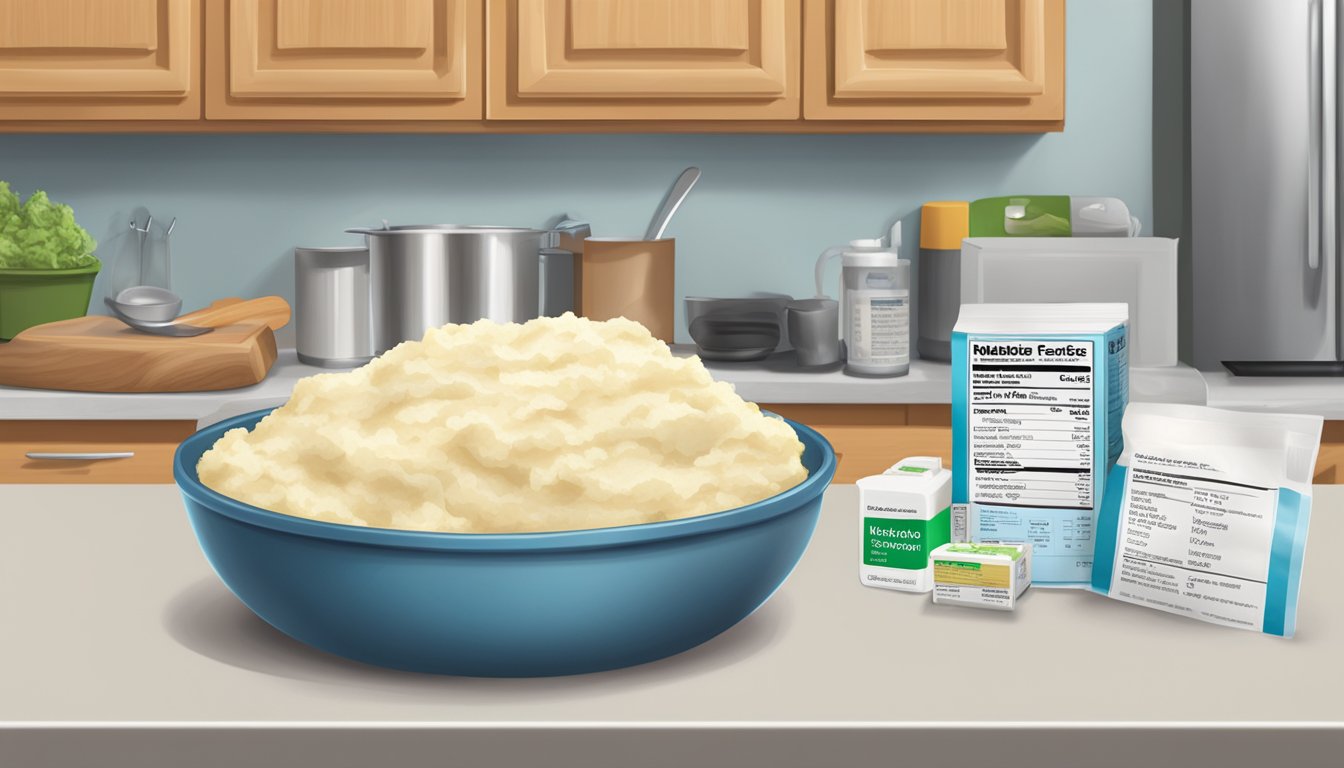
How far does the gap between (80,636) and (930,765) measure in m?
0.44

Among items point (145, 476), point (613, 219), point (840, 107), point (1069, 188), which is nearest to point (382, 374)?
point (145, 476)

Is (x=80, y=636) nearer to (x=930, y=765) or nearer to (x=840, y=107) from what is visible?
(x=930, y=765)

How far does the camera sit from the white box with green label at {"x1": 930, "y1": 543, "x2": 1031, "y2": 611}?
748mm

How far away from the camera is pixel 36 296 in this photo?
2473 millimetres

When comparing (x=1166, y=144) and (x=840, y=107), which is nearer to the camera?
(x=840, y=107)

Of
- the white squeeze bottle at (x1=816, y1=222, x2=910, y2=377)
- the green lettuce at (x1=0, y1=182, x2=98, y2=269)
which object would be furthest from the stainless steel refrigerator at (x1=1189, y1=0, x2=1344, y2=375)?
the green lettuce at (x1=0, y1=182, x2=98, y2=269)

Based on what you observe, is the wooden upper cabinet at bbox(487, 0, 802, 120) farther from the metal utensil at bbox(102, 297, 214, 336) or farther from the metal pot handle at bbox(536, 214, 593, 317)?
the metal utensil at bbox(102, 297, 214, 336)

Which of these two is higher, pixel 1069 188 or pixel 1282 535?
pixel 1069 188

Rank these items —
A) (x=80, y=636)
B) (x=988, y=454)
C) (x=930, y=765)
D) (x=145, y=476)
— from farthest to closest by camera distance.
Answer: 1. (x=145, y=476)
2. (x=988, y=454)
3. (x=80, y=636)
4. (x=930, y=765)

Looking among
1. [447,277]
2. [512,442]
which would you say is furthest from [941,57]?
[512,442]

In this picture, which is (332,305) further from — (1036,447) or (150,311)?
(1036,447)

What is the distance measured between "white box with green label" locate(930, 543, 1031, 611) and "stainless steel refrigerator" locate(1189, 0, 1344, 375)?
1888 mm

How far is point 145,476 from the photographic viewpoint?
7.07 feet

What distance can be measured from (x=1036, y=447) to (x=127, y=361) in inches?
70.2
